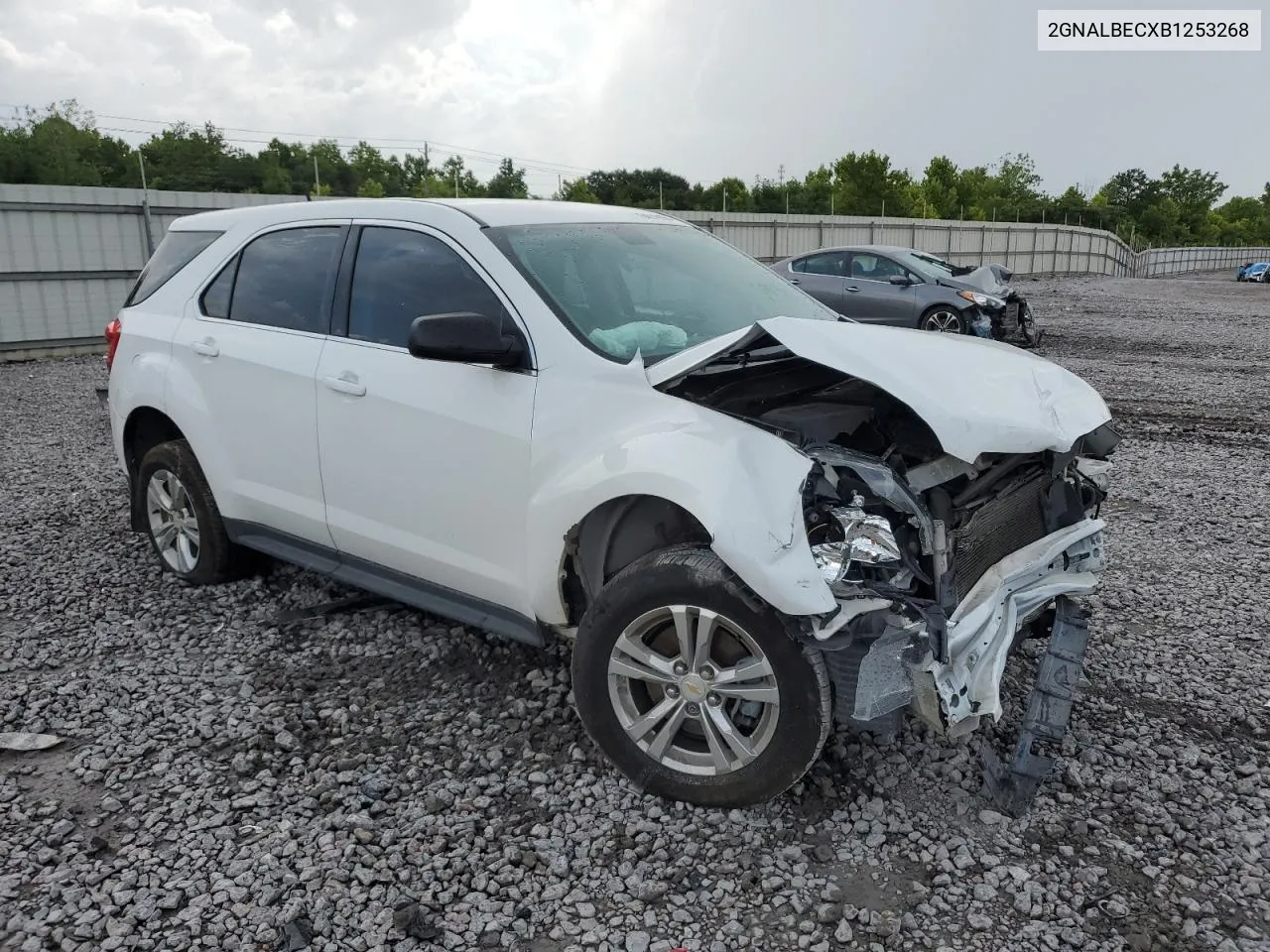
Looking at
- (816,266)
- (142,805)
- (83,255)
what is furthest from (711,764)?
(83,255)

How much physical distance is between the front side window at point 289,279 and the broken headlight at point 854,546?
2.35m

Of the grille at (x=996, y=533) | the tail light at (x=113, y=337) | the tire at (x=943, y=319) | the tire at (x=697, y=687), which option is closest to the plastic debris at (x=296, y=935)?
the tire at (x=697, y=687)

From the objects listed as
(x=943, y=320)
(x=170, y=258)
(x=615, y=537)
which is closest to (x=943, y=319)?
(x=943, y=320)

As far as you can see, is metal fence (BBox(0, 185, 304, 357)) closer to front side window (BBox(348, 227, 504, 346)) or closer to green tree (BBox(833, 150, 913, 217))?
front side window (BBox(348, 227, 504, 346))

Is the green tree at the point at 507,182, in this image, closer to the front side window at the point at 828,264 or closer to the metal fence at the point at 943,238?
the metal fence at the point at 943,238

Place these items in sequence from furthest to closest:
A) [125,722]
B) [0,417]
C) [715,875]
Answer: [0,417] → [125,722] → [715,875]

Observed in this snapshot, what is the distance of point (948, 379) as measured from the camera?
9.77 ft

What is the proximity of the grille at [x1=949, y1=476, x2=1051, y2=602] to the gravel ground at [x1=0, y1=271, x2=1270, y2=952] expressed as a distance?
669 millimetres

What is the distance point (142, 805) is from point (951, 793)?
2624 millimetres

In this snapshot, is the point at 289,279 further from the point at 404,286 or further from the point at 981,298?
the point at 981,298

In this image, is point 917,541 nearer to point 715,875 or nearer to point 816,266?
point 715,875

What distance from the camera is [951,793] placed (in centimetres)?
311

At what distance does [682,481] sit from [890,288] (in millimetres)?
12753

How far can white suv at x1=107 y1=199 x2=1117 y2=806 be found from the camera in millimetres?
2744
